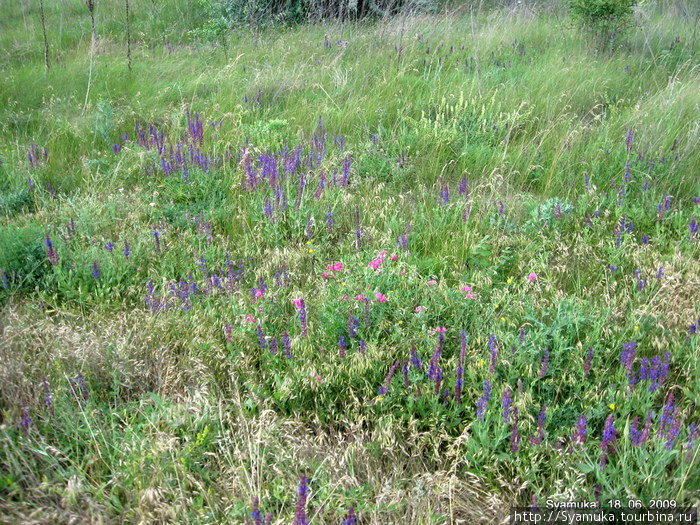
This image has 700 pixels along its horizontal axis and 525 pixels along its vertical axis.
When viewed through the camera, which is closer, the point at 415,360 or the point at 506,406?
the point at 506,406

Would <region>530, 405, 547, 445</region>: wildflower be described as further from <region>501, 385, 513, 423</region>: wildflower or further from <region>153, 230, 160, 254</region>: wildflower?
<region>153, 230, 160, 254</region>: wildflower

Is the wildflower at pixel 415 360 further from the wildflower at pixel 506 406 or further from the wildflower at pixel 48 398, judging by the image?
the wildflower at pixel 48 398

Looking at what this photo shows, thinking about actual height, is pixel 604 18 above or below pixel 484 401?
above

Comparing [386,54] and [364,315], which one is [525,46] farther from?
[364,315]

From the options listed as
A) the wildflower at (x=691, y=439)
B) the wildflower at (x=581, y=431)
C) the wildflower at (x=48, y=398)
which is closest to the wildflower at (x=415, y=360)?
the wildflower at (x=581, y=431)

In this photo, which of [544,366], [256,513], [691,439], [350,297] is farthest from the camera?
[350,297]

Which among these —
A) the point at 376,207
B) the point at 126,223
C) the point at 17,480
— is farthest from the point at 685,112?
the point at 17,480

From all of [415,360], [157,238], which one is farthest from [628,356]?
[157,238]

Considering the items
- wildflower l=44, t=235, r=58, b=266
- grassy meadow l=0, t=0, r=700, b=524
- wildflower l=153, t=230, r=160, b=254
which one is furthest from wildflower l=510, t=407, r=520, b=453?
wildflower l=44, t=235, r=58, b=266

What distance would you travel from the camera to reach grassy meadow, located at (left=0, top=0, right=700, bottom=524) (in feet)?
7.01

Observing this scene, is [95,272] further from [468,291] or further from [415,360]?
[468,291]

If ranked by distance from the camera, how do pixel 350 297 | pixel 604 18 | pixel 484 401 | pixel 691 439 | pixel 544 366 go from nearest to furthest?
1. pixel 691 439
2. pixel 484 401
3. pixel 544 366
4. pixel 350 297
5. pixel 604 18

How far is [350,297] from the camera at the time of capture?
2.92 meters

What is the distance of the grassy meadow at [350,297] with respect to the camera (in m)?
2.14
